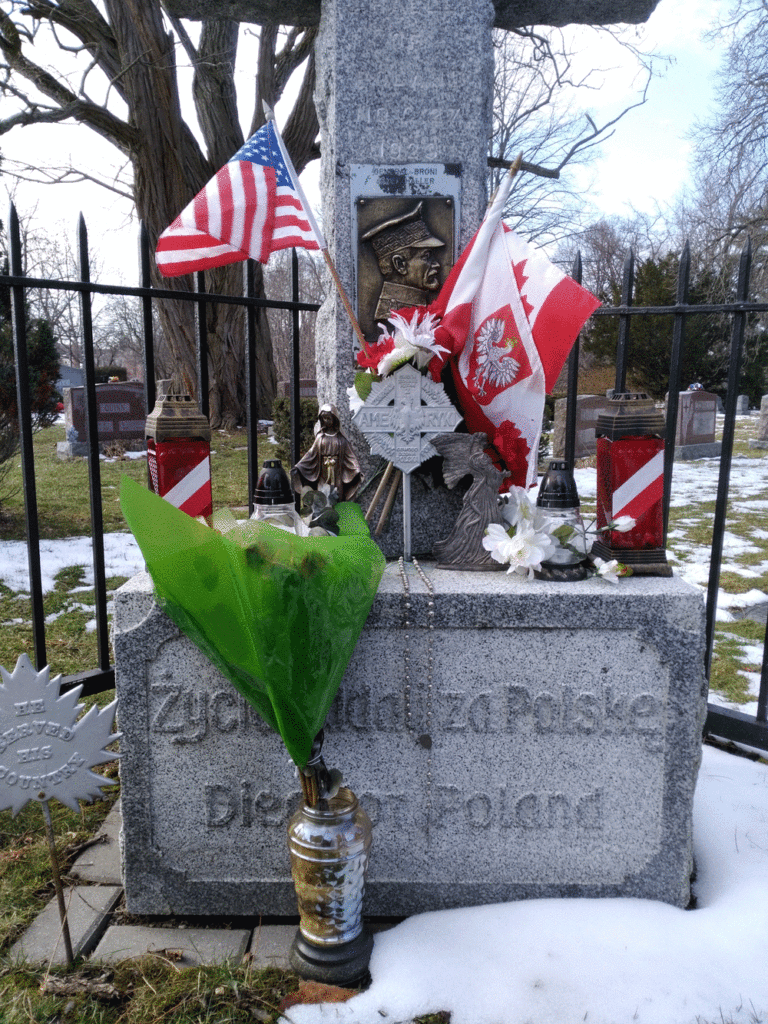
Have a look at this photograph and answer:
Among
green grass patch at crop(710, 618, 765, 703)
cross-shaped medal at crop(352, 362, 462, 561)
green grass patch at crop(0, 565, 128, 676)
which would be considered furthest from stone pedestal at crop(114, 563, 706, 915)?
green grass patch at crop(710, 618, 765, 703)

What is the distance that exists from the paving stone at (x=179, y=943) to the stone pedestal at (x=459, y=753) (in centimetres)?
7

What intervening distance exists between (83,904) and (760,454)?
14.0m

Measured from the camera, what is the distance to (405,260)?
271 centimetres

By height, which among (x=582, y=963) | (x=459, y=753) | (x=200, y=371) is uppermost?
(x=200, y=371)

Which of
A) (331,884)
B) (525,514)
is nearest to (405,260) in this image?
(525,514)

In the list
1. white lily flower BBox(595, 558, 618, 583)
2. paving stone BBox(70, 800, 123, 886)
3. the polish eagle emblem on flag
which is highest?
the polish eagle emblem on flag

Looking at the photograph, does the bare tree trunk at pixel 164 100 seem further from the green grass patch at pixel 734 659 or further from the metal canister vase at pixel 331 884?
the metal canister vase at pixel 331 884

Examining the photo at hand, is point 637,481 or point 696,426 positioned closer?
point 637,481

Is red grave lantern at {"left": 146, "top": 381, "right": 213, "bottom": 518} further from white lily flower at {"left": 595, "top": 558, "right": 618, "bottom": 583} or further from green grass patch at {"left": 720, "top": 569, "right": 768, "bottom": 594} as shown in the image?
green grass patch at {"left": 720, "top": 569, "right": 768, "bottom": 594}

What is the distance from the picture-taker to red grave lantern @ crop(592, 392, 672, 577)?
234cm

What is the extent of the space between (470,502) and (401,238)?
3.26ft

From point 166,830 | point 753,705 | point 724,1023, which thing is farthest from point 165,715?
point 753,705

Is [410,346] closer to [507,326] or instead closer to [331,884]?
[507,326]

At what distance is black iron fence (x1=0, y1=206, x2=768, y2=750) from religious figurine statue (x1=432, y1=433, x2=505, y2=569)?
73 centimetres
